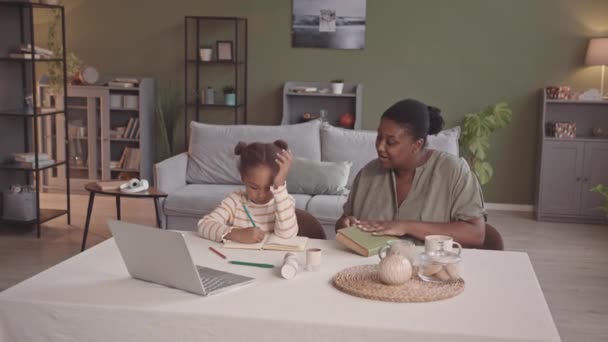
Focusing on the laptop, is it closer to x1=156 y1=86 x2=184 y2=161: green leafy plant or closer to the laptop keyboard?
the laptop keyboard

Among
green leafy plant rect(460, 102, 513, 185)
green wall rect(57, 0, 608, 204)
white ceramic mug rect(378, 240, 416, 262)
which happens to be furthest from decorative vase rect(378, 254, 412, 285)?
green wall rect(57, 0, 608, 204)

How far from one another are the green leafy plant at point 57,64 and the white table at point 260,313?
4.93 metres

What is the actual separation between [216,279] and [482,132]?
15.5 ft

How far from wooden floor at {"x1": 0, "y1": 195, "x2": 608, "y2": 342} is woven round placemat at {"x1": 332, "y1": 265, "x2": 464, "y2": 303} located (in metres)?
1.84

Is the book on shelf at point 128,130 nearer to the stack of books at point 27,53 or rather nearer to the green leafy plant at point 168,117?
the green leafy plant at point 168,117

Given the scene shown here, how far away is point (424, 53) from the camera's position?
6891 mm

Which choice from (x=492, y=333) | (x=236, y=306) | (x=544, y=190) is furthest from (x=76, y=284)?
(x=544, y=190)

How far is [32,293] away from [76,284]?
0.13m

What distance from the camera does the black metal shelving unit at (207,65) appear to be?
23.4 ft

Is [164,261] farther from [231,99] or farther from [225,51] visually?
[225,51]

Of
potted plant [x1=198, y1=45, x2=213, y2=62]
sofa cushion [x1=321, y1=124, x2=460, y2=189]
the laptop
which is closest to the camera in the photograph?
the laptop

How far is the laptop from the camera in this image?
6.44ft

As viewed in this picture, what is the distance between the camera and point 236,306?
1.93m

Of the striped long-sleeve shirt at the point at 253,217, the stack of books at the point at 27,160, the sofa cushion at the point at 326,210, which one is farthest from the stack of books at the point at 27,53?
the striped long-sleeve shirt at the point at 253,217
